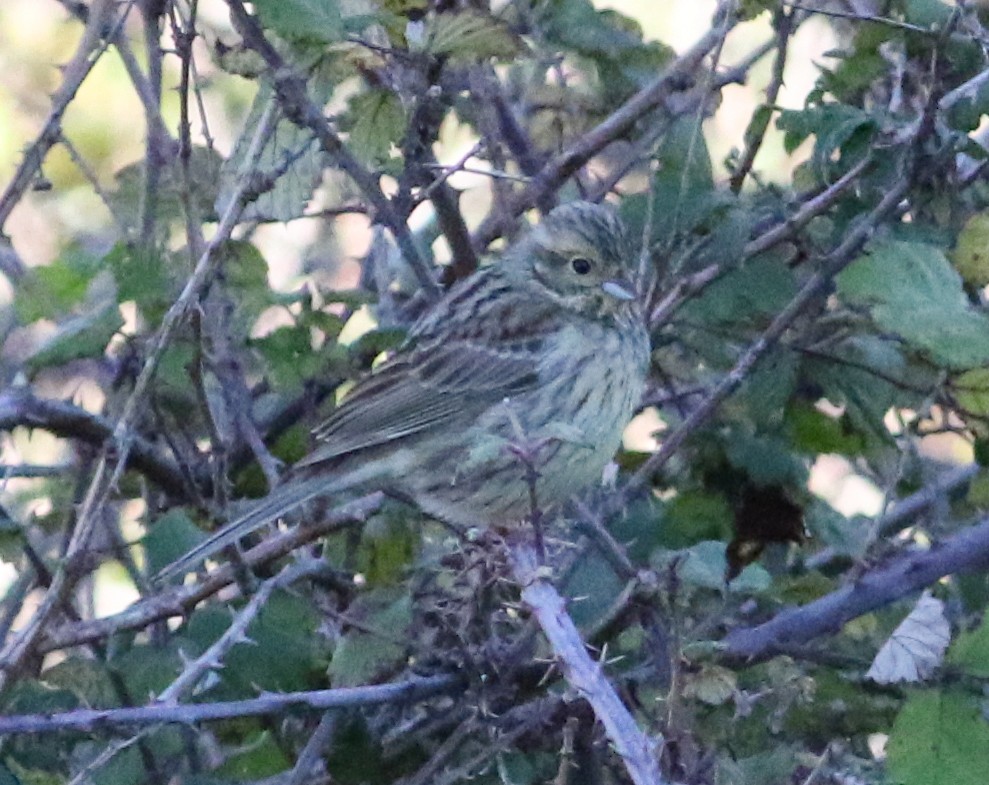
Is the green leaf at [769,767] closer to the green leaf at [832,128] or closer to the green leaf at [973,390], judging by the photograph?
the green leaf at [973,390]

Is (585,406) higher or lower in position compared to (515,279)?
lower

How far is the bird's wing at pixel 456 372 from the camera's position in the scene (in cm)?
416

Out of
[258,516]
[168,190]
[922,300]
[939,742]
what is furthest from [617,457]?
[939,742]

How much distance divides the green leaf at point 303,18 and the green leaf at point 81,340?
770 millimetres

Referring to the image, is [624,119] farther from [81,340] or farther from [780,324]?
[81,340]

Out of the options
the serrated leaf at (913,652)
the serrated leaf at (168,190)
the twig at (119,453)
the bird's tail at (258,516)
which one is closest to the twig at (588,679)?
the serrated leaf at (913,652)

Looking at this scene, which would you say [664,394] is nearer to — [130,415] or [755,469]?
[755,469]

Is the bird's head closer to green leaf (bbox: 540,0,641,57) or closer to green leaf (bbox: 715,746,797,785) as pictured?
green leaf (bbox: 540,0,641,57)

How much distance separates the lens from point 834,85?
3.53m

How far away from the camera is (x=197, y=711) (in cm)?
253

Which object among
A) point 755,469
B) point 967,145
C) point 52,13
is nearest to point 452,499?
point 755,469

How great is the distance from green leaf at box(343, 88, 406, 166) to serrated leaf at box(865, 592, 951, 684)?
4.22 ft

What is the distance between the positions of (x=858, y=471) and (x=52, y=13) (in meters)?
4.13

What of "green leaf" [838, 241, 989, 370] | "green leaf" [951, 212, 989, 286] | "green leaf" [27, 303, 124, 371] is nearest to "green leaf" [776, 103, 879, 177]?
"green leaf" [951, 212, 989, 286]
